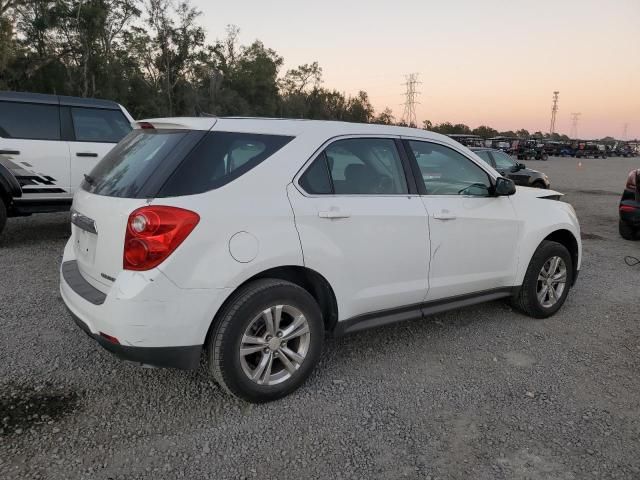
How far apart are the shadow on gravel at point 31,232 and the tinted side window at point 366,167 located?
215 inches

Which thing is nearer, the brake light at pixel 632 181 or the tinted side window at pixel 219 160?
the tinted side window at pixel 219 160

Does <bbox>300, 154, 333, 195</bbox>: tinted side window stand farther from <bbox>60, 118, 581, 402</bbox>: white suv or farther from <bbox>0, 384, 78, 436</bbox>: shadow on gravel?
<bbox>0, 384, 78, 436</bbox>: shadow on gravel

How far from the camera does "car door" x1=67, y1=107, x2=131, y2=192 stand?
680 centimetres

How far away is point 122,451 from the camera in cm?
260

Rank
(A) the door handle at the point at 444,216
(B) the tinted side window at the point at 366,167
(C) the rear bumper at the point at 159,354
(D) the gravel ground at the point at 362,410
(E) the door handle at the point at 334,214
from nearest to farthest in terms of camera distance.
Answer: (D) the gravel ground at the point at 362,410 → (C) the rear bumper at the point at 159,354 → (E) the door handle at the point at 334,214 → (B) the tinted side window at the point at 366,167 → (A) the door handle at the point at 444,216

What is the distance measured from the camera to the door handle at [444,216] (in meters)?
3.67

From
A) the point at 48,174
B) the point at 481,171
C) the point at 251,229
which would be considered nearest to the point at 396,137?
the point at 481,171

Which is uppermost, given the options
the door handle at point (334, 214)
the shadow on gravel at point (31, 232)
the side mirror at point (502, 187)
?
the side mirror at point (502, 187)

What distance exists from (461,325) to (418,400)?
1453 millimetres

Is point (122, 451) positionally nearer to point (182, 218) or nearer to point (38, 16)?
point (182, 218)

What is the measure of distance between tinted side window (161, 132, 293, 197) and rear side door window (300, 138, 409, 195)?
0.98ft

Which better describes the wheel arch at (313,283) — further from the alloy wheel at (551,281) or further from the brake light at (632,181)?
the brake light at (632,181)

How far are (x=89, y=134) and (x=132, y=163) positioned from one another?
4.59 meters

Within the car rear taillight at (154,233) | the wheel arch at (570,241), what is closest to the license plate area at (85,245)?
the car rear taillight at (154,233)
